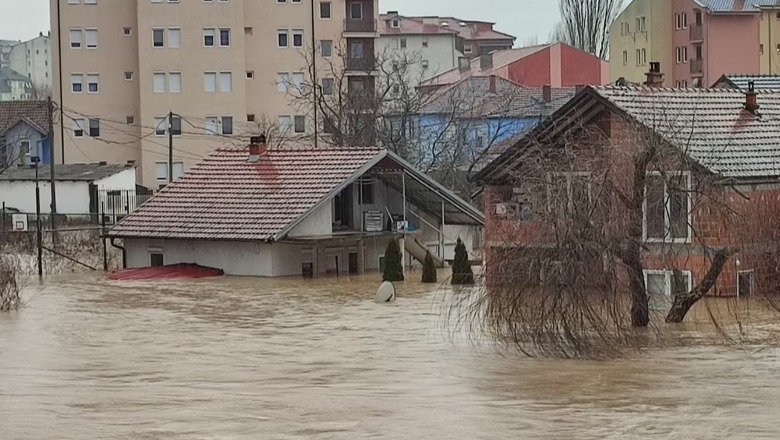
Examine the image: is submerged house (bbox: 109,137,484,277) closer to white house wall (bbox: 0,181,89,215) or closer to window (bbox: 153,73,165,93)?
white house wall (bbox: 0,181,89,215)

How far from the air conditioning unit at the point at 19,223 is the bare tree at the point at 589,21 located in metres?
60.0

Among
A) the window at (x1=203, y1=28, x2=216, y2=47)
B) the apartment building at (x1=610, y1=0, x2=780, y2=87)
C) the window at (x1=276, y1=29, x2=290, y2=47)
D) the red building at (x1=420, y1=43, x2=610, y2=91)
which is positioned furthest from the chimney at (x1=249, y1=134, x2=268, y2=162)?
the red building at (x1=420, y1=43, x2=610, y2=91)

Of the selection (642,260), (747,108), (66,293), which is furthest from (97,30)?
(642,260)

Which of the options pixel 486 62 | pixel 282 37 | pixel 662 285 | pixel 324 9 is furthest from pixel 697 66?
pixel 662 285

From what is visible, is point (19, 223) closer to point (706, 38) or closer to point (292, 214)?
point (292, 214)

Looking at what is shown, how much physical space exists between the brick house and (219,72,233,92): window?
48458 millimetres

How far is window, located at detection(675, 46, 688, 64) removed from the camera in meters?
93.1

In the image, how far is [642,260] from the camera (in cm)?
2986

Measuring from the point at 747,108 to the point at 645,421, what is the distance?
21691 millimetres

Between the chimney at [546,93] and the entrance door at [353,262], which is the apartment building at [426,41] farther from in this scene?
the entrance door at [353,262]

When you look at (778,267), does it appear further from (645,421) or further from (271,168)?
(271,168)

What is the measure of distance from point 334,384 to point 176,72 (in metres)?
64.7

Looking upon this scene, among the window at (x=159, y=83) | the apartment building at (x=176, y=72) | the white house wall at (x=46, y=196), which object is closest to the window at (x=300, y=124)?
the apartment building at (x=176, y=72)

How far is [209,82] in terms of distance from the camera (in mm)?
87562
